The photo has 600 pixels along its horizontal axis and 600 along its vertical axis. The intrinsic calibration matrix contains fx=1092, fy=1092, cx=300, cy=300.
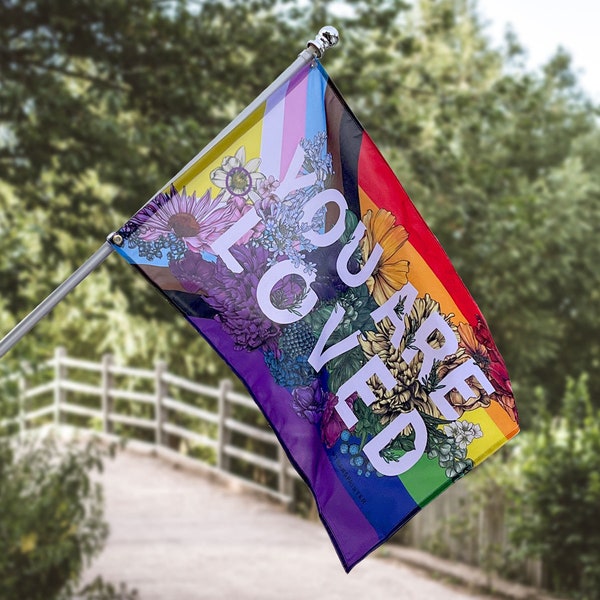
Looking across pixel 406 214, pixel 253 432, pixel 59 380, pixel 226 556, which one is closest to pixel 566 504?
pixel 226 556

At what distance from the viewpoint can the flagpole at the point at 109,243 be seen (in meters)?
3.64

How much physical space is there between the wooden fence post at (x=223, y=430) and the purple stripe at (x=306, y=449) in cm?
1145

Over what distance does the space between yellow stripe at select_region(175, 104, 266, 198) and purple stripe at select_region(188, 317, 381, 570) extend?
1.62ft

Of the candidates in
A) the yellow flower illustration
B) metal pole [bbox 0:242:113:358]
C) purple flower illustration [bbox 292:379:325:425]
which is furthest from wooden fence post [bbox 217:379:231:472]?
metal pole [bbox 0:242:113:358]

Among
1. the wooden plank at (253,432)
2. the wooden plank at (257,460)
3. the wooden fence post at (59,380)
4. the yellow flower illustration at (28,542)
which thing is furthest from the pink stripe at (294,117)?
the wooden fence post at (59,380)

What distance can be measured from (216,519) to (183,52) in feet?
17.9

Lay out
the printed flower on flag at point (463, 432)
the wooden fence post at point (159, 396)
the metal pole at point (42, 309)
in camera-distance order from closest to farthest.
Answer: the metal pole at point (42, 309) → the printed flower on flag at point (463, 432) → the wooden fence post at point (159, 396)

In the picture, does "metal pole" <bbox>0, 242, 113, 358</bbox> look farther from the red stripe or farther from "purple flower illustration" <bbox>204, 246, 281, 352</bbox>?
the red stripe

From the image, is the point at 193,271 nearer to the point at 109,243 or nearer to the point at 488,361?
the point at 109,243

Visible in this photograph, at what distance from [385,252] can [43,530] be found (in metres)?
5.20

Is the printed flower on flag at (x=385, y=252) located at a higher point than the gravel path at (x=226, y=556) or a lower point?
lower

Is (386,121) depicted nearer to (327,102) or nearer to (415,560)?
(415,560)

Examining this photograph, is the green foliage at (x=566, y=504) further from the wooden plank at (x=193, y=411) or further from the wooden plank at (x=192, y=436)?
the wooden plank at (x=193, y=411)

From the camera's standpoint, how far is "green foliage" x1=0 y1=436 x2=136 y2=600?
811cm
